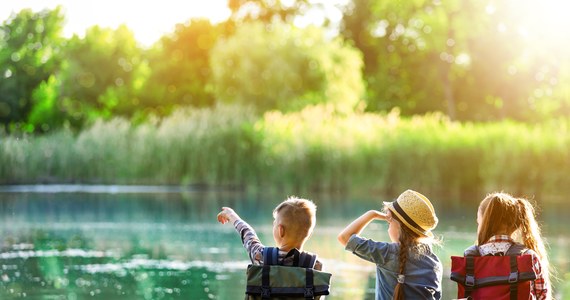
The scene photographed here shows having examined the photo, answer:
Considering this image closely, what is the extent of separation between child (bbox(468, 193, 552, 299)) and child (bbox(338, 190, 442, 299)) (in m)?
0.21

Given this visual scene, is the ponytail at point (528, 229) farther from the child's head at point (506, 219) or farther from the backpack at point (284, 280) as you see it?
the backpack at point (284, 280)

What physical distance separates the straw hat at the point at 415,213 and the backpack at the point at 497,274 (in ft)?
0.55

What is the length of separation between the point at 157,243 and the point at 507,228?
790 centimetres

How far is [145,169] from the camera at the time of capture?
22953 millimetres

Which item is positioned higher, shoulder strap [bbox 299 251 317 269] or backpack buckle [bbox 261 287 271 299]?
shoulder strap [bbox 299 251 317 269]

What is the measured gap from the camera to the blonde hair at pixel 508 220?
4141 mm

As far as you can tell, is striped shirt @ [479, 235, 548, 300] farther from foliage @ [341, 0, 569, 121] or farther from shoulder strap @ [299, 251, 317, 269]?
foliage @ [341, 0, 569, 121]

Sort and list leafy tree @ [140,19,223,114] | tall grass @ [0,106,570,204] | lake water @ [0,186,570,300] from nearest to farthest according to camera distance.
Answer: lake water @ [0,186,570,300], tall grass @ [0,106,570,204], leafy tree @ [140,19,223,114]

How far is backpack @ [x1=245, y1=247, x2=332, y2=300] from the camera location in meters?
3.84

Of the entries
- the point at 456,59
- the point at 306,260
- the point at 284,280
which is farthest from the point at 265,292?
the point at 456,59

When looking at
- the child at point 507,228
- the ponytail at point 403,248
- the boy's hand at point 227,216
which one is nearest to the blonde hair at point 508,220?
the child at point 507,228

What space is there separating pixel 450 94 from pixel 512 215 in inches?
1367

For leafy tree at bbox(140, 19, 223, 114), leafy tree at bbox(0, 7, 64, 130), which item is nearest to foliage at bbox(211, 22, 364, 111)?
leafy tree at bbox(140, 19, 223, 114)

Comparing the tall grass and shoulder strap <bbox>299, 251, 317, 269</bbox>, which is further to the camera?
the tall grass
